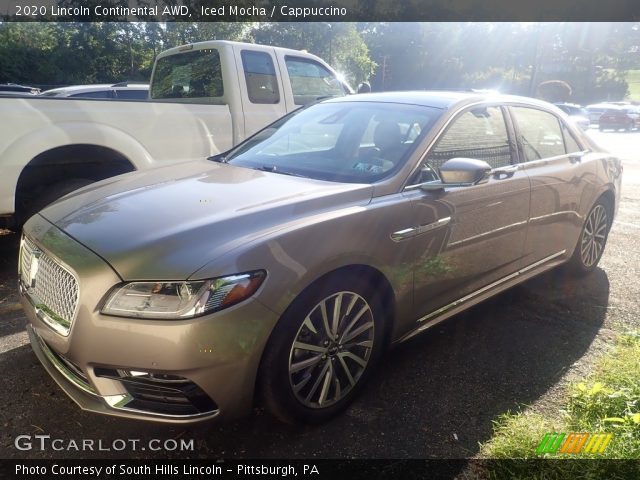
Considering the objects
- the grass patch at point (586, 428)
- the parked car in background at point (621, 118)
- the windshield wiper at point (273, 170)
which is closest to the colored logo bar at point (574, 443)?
the grass patch at point (586, 428)

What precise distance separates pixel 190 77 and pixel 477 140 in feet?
12.6

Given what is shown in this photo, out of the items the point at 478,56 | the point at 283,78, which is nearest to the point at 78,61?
the point at 283,78

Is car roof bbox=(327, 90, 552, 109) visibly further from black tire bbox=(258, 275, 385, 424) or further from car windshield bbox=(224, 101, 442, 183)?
black tire bbox=(258, 275, 385, 424)

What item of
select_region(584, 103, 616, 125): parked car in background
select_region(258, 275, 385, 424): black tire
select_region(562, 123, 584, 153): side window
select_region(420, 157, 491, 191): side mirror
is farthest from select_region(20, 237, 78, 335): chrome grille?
select_region(584, 103, 616, 125): parked car in background

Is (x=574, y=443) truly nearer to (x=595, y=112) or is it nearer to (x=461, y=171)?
(x=461, y=171)

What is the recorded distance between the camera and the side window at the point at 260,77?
5727mm

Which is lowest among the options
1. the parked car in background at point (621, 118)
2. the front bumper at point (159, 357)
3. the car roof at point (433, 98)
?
the parked car in background at point (621, 118)

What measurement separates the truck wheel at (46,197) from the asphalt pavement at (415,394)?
61 cm

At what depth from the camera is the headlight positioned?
78.9 inches

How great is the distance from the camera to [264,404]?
2270mm

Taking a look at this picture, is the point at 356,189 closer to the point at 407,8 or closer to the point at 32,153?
the point at 32,153

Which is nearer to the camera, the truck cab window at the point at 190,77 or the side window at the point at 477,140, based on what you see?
the side window at the point at 477,140

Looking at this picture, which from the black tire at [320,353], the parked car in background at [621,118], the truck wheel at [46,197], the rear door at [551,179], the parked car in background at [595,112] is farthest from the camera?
the parked car in background at [595,112]

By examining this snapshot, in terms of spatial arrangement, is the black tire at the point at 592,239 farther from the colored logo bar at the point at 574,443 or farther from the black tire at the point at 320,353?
the black tire at the point at 320,353
